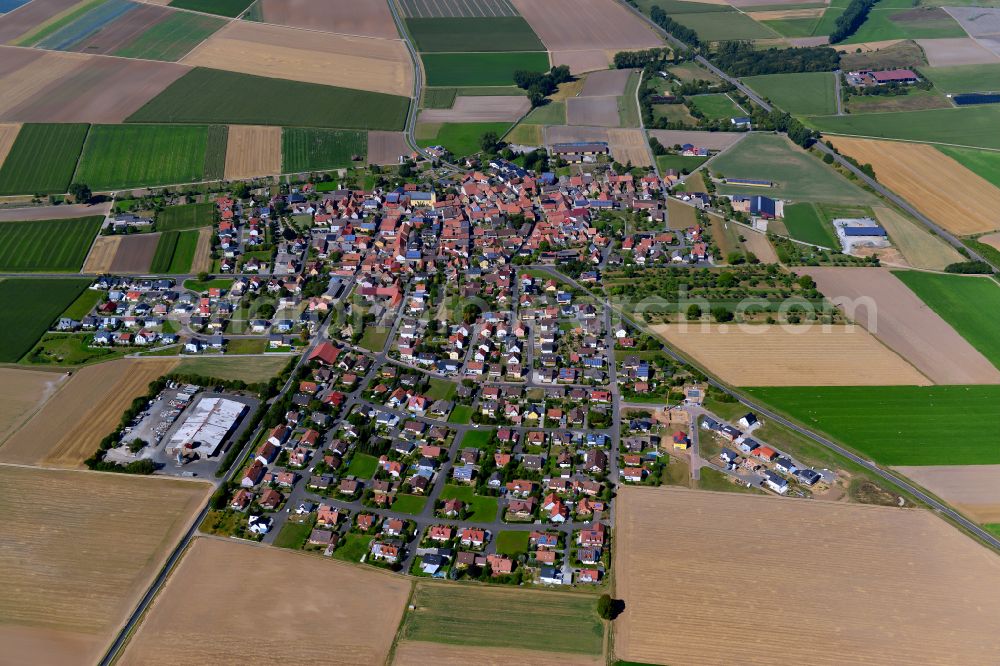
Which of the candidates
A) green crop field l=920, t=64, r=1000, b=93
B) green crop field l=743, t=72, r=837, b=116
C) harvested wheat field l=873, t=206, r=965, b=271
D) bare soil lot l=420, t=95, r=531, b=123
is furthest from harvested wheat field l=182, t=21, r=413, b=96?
green crop field l=920, t=64, r=1000, b=93

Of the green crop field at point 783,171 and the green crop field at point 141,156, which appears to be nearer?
the green crop field at point 783,171

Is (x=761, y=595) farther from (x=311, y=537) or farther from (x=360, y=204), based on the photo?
(x=360, y=204)

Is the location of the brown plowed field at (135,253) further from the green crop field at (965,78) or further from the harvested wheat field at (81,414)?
the green crop field at (965,78)

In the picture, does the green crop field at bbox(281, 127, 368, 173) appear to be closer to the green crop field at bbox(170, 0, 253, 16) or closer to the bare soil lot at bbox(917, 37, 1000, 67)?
the green crop field at bbox(170, 0, 253, 16)

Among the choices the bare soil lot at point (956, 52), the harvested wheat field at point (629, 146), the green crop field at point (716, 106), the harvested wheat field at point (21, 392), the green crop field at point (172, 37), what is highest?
the green crop field at point (172, 37)

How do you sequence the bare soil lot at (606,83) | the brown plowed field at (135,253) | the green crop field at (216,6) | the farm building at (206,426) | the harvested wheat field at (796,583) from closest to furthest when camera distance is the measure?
the harvested wheat field at (796,583)
the farm building at (206,426)
the brown plowed field at (135,253)
the bare soil lot at (606,83)
the green crop field at (216,6)

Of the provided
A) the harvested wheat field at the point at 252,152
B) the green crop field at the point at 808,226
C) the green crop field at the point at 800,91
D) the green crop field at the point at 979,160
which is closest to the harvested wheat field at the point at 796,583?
the green crop field at the point at 808,226

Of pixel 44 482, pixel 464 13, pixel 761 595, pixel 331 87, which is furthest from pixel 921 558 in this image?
pixel 464 13
